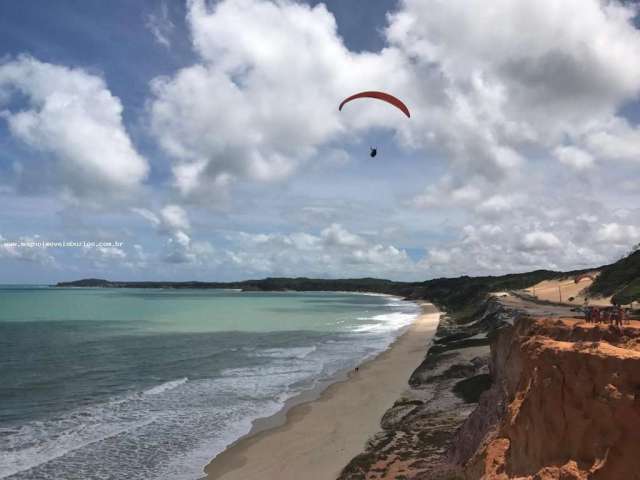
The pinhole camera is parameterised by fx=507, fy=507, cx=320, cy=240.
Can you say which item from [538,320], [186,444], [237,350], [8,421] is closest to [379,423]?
[186,444]

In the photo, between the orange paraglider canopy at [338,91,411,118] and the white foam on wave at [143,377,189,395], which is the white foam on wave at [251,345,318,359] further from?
the orange paraglider canopy at [338,91,411,118]

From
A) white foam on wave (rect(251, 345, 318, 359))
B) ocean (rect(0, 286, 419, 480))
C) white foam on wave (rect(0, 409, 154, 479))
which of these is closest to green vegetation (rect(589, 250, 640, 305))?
ocean (rect(0, 286, 419, 480))

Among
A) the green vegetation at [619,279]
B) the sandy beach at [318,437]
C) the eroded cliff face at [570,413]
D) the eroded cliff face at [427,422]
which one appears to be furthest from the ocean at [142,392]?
the green vegetation at [619,279]

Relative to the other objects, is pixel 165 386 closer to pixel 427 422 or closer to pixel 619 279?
pixel 427 422

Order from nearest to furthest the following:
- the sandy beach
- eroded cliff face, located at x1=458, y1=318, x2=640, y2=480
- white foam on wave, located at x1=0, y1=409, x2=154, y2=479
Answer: eroded cliff face, located at x1=458, y1=318, x2=640, y2=480, the sandy beach, white foam on wave, located at x1=0, y1=409, x2=154, y2=479

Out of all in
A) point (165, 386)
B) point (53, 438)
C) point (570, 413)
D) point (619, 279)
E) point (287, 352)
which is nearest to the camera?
point (570, 413)


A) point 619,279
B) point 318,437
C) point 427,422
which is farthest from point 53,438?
point 619,279
